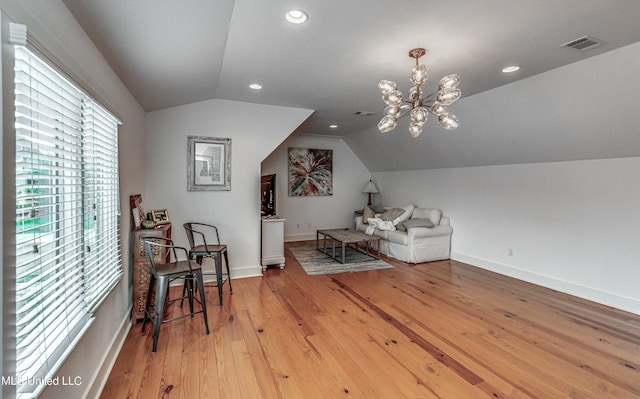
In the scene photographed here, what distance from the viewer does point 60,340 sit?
142 cm

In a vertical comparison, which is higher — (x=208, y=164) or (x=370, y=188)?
(x=208, y=164)

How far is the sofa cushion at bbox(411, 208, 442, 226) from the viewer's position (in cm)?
542

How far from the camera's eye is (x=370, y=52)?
8.30ft

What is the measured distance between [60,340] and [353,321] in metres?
2.24

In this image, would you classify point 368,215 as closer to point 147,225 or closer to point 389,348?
point 389,348

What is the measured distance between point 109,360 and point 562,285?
4.96 m

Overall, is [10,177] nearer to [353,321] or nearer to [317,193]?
[353,321]

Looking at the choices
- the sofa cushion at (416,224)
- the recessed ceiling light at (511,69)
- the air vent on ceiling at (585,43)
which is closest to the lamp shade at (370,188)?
the sofa cushion at (416,224)

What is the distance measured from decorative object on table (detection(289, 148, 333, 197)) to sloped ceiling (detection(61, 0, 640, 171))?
2.69 meters

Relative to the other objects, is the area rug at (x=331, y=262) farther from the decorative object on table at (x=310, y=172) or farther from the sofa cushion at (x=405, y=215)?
the decorative object on table at (x=310, y=172)

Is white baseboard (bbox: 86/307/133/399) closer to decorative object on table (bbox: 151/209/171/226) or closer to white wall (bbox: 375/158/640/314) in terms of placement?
decorative object on table (bbox: 151/209/171/226)

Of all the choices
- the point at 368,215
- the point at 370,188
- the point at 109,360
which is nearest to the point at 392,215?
the point at 368,215

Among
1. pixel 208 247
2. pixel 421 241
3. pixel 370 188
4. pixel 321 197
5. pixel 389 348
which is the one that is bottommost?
pixel 389 348

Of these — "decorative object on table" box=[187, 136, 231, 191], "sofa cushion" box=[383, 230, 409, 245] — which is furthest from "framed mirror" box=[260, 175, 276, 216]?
"sofa cushion" box=[383, 230, 409, 245]
